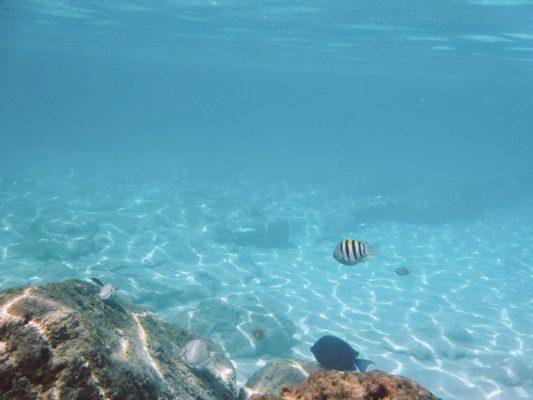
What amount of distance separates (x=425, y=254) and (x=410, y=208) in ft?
24.9

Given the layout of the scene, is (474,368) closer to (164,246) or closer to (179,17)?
(164,246)

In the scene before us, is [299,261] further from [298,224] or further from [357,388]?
[357,388]

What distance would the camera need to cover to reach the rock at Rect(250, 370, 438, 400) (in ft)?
6.74

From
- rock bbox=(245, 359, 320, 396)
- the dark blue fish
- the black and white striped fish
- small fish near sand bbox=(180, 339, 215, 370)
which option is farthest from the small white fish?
the black and white striped fish

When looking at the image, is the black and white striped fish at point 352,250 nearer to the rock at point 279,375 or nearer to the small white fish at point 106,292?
the rock at point 279,375

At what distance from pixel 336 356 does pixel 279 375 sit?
743 millimetres

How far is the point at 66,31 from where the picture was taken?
1585 inches

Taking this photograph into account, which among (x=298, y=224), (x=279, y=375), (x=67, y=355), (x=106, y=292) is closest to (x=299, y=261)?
(x=298, y=224)

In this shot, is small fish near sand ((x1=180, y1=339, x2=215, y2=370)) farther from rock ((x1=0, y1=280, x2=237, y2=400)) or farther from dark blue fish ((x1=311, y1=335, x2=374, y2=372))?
dark blue fish ((x1=311, y1=335, x2=374, y2=372))

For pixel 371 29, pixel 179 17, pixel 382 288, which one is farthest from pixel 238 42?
pixel 382 288

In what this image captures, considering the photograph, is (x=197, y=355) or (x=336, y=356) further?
(x=336, y=356)

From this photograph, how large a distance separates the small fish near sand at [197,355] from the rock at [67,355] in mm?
555

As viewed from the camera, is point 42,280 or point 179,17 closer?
point 42,280

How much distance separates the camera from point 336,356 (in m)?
4.80
